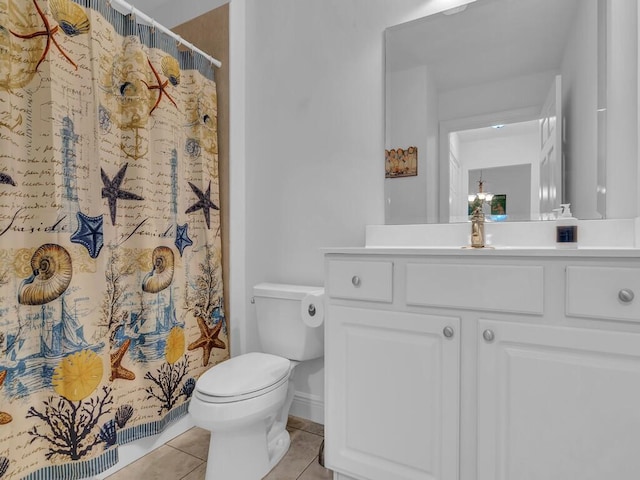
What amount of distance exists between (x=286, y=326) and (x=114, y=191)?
0.98m

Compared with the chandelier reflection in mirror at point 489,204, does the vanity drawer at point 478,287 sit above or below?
below

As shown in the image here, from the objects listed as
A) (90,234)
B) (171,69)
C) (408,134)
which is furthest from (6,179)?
(408,134)

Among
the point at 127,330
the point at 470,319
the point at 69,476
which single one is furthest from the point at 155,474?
the point at 470,319

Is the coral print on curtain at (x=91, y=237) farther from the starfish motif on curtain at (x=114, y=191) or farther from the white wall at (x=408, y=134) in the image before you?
the white wall at (x=408, y=134)

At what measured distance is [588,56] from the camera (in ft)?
4.35

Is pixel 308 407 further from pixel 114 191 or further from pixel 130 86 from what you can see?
pixel 130 86

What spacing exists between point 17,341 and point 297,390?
1.28 meters

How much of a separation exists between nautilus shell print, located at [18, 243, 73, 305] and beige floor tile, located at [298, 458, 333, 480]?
1207 mm

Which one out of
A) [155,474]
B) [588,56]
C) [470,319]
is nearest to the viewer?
[470,319]

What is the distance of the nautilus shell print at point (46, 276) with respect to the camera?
1179 mm

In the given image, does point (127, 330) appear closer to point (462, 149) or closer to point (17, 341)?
point (17, 341)

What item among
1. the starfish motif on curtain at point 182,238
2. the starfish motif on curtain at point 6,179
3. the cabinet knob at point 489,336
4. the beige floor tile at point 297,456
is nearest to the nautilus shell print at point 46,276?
the starfish motif on curtain at point 6,179

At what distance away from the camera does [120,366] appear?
1459 millimetres

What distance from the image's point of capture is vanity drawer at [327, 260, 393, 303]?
3.92 feet
